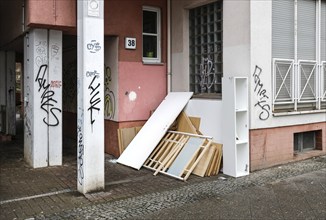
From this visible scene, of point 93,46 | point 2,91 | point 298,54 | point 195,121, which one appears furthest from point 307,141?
point 2,91

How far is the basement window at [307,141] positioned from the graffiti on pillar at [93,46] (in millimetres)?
5079

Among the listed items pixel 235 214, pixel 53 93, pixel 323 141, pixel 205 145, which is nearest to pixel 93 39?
pixel 53 93

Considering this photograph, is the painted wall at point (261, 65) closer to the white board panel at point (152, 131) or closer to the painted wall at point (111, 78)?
the white board panel at point (152, 131)

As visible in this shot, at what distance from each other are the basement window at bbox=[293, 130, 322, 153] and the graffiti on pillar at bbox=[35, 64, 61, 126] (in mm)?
5458

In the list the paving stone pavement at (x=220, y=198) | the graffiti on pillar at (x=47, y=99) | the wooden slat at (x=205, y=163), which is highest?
the graffiti on pillar at (x=47, y=99)

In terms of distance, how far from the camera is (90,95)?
584 centimetres

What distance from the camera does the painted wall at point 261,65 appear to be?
7.09 m

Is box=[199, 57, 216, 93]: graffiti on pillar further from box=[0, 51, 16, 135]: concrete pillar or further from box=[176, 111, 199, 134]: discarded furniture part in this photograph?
box=[0, 51, 16, 135]: concrete pillar

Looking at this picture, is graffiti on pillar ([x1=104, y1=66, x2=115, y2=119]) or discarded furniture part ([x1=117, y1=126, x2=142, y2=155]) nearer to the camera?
discarded furniture part ([x1=117, y1=126, x2=142, y2=155])

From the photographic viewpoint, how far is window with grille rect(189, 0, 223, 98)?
802 cm

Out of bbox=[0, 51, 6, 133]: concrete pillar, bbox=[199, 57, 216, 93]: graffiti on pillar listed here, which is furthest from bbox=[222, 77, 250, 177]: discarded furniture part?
bbox=[0, 51, 6, 133]: concrete pillar

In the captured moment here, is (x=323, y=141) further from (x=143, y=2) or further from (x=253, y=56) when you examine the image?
(x=143, y=2)

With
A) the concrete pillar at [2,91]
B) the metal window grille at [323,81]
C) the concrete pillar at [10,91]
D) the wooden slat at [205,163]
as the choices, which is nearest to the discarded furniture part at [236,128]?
the wooden slat at [205,163]

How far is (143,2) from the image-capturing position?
8.73m
